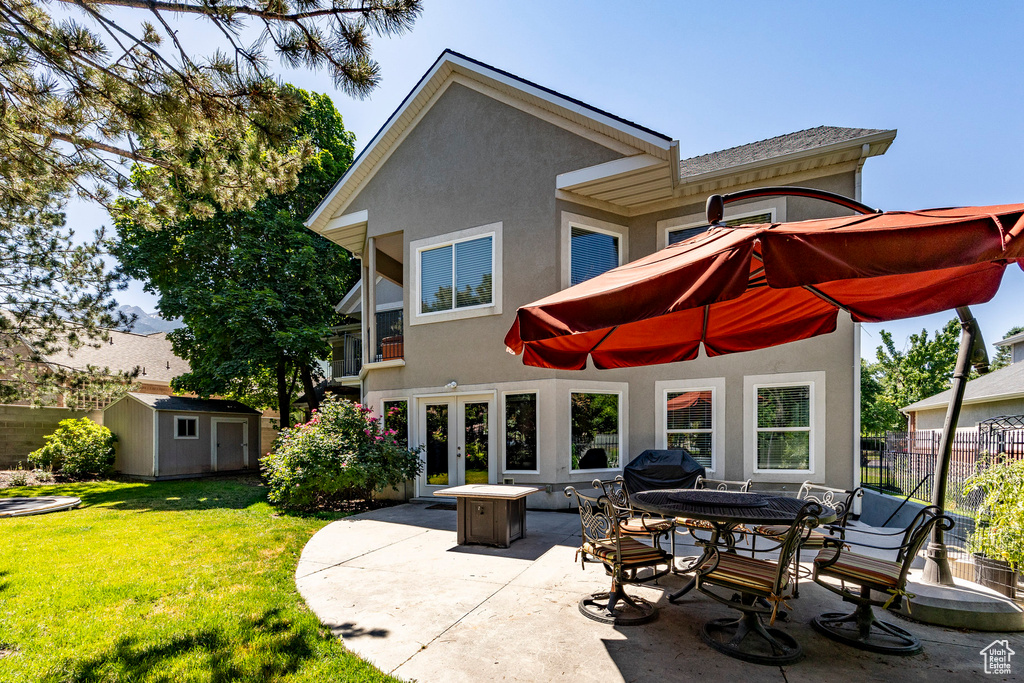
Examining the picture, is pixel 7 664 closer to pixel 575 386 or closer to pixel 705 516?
pixel 705 516

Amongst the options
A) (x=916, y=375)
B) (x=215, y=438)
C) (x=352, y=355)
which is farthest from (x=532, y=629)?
(x=916, y=375)

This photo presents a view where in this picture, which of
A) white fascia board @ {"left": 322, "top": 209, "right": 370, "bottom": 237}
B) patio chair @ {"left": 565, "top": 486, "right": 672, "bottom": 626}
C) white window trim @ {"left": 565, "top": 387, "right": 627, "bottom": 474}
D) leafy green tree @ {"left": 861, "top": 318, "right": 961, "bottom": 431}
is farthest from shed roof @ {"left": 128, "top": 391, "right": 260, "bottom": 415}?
leafy green tree @ {"left": 861, "top": 318, "right": 961, "bottom": 431}

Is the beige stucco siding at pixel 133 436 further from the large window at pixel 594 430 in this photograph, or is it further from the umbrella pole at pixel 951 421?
the umbrella pole at pixel 951 421

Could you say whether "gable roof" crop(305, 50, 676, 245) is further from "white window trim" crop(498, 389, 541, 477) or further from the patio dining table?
the patio dining table

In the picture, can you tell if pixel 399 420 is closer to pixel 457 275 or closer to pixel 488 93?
pixel 457 275

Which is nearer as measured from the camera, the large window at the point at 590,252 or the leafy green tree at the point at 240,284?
the large window at the point at 590,252

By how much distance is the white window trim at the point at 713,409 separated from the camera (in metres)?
9.61

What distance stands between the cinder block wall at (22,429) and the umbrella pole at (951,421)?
23455 millimetres

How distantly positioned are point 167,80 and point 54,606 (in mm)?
5099

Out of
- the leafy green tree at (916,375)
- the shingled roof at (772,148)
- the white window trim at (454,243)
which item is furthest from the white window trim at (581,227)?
the leafy green tree at (916,375)

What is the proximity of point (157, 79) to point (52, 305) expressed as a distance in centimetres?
989

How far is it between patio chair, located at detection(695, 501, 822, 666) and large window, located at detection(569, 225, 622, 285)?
6624mm

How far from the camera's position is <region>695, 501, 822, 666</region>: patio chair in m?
A: 3.54

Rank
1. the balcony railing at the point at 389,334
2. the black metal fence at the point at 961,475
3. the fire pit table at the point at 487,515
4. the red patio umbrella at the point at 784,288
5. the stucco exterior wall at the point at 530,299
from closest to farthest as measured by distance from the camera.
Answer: the red patio umbrella at the point at 784,288 < the black metal fence at the point at 961,475 < the fire pit table at the point at 487,515 < the stucco exterior wall at the point at 530,299 < the balcony railing at the point at 389,334
